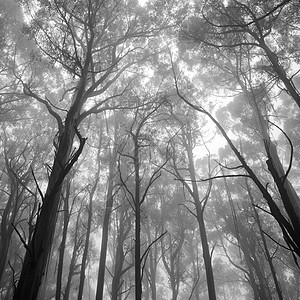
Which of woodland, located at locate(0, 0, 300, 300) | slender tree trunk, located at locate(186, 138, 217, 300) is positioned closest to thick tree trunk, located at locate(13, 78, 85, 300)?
woodland, located at locate(0, 0, 300, 300)

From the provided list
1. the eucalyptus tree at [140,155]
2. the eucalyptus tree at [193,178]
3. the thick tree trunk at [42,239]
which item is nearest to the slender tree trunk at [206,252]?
the eucalyptus tree at [193,178]

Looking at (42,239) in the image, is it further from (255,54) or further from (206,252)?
(255,54)

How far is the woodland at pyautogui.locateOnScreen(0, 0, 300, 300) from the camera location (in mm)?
3164

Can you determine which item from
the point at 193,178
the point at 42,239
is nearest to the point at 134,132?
the point at 193,178

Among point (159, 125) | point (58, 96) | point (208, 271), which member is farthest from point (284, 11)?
point (58, 96)

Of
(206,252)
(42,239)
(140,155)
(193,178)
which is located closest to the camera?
(42,239)

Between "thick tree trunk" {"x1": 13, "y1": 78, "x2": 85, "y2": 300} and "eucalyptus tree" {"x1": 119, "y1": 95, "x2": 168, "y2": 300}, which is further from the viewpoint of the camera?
"eucalyptus tree" {"x1": 119, "y1": 95, "x2": 168, "y2": 300}

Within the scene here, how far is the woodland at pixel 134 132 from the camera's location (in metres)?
3.16

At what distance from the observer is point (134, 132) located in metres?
10.8

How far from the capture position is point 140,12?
924cm

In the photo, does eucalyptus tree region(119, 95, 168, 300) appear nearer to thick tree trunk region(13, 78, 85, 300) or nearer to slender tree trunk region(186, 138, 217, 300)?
thick tree trunk region(13, 78, 85, 300)

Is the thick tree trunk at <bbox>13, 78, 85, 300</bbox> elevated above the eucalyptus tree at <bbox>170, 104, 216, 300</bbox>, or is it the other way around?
the eucalyptus tree at <bbox>170, 104, 216, 300</bbox>

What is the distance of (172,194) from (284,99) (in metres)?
13.5

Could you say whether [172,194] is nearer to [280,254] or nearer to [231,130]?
[231,130]
